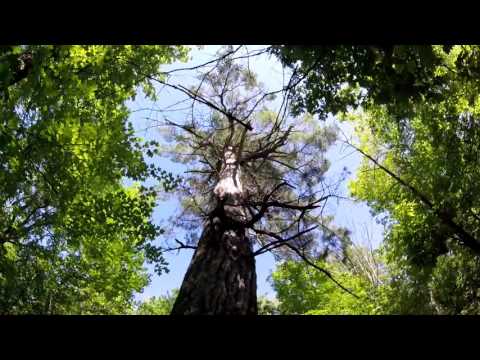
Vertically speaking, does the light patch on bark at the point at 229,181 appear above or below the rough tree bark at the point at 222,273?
above

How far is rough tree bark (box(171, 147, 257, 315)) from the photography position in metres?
3.38

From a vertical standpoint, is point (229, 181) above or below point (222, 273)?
above

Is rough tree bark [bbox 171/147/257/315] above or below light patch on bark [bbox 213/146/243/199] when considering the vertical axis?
below

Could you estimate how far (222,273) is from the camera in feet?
12.6

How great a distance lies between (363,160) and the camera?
1221 centimetres

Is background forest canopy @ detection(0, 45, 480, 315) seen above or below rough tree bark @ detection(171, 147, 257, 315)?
above

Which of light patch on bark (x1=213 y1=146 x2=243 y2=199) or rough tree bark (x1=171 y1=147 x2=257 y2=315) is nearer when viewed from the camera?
rough tree bark (x1=171 y1=147 x2=257 y2=315)

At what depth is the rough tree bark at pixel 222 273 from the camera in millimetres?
3377

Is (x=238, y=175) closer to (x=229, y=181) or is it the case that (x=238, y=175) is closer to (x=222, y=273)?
(x=229, y=181)

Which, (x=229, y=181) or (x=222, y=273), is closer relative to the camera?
(x=222, y=273)

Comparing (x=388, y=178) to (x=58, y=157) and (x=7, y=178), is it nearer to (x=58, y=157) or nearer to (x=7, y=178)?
(x=58, y=157)

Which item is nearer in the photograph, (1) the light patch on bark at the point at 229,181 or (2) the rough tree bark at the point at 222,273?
(2) the rough tree bark at the point at 222,273

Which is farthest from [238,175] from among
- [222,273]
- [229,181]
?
[222,273]
